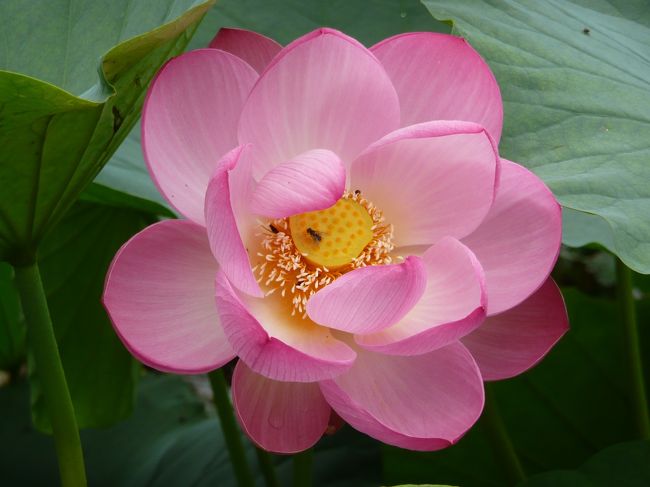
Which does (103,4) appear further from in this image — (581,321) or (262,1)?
(581,321)

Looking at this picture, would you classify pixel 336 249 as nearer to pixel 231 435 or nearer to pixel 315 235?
pixel 315 235

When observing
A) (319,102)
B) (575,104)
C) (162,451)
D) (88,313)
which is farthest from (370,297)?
(162,451)

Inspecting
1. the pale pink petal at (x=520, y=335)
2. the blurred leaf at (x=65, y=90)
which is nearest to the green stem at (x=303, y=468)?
the pale pink petal at (x=520, y=335)

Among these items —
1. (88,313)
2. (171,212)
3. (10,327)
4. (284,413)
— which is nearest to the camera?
(284,413)

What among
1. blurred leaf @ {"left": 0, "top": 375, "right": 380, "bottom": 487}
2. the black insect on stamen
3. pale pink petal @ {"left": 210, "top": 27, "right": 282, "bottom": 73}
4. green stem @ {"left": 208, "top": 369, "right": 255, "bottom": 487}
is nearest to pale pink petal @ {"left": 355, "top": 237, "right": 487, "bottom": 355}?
the black insect on stamen

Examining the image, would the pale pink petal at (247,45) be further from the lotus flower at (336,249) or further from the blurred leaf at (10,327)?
the blurred leaf at (10,327)
